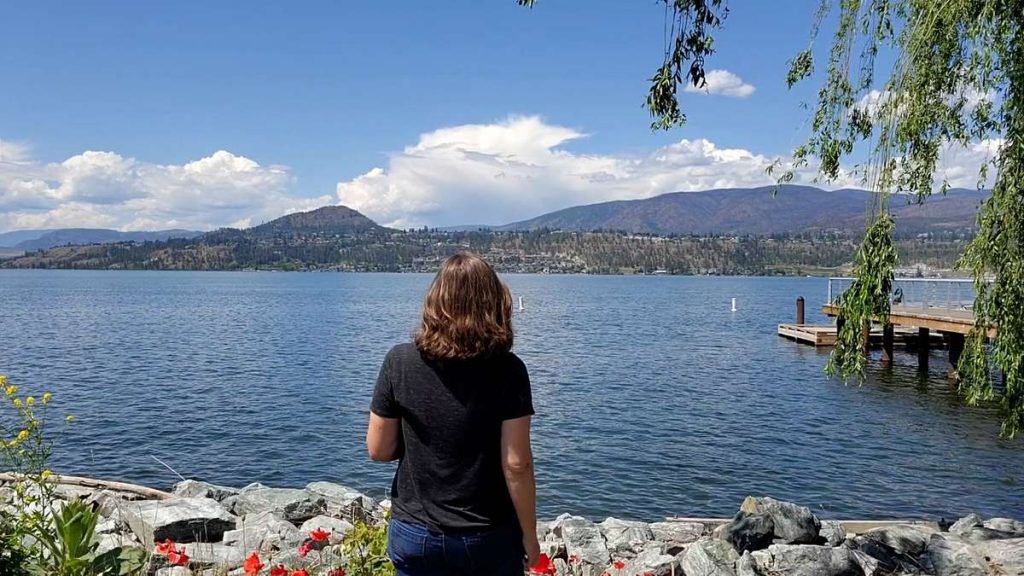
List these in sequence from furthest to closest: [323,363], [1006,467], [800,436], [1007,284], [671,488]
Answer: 1. [323,363]
2. [800,436]
3. [1006,467]
4. [671,488]
5. [1007,284]

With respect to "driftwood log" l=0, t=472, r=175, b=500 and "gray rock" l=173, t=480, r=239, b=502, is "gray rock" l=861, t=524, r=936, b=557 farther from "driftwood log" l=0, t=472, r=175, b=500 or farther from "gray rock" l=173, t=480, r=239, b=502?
"gray rock" l=173, t=480, r=239, b=502

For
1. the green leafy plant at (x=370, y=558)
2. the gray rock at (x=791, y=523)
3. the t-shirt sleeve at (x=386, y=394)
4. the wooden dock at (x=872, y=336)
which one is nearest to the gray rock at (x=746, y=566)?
the gray rock at (x=791, y=523)

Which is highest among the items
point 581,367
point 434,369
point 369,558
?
point 434,369

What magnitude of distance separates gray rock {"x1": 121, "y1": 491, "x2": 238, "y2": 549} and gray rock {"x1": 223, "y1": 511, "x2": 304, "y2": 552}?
188mm

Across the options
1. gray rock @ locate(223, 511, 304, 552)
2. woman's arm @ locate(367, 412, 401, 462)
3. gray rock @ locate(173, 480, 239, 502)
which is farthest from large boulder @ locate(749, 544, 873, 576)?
gray rock @ locate(173, 480, 239, 502)

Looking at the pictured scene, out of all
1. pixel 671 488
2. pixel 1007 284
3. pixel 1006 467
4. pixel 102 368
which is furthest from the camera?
pixel 102 368

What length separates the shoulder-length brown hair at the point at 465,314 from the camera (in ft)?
9.90

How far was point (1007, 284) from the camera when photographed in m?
6.52

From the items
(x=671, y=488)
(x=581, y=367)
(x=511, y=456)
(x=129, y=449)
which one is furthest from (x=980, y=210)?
(x=581, y=367)

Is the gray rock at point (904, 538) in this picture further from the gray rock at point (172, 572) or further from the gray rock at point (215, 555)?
the gray rock at point (172, 572)

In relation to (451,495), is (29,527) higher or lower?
lower

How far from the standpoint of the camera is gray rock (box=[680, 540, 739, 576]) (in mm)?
7453

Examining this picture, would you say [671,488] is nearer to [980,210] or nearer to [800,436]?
[800,436]

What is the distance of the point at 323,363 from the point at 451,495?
1263 inches
